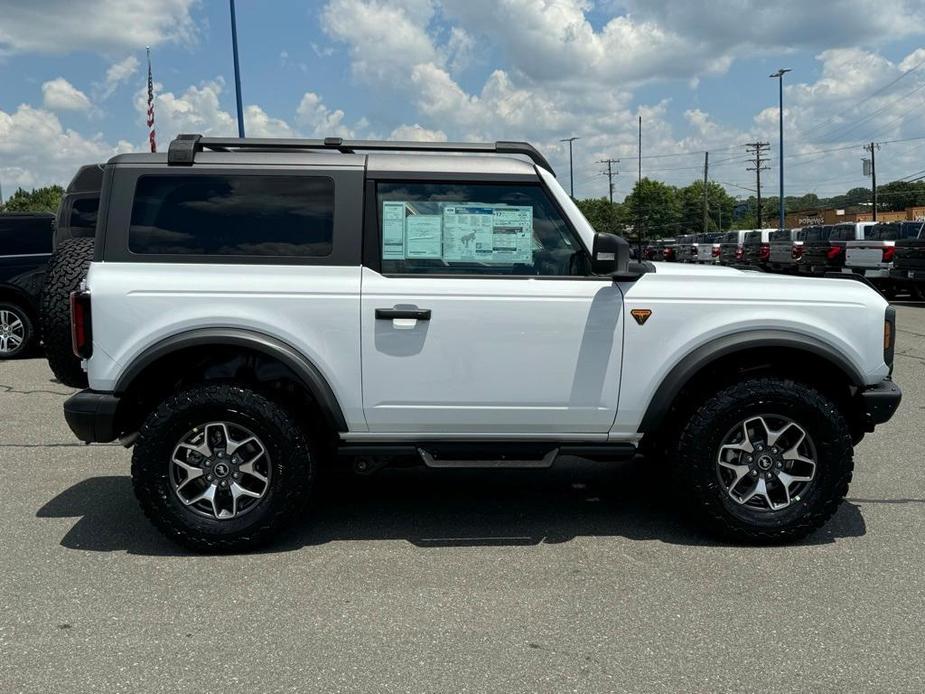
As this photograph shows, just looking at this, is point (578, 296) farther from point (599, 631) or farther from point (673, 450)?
point (599, 631)

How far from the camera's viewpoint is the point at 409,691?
9.45ft

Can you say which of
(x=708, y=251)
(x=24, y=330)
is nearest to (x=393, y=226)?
(x=24, y=330)

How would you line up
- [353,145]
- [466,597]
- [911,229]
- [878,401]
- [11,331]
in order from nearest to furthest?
1. [466,597]
2. [878,401]
3. [353,145]
4. [11,331]
5. [911,229]

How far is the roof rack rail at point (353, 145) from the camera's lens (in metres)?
4.28

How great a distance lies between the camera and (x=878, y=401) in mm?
4160

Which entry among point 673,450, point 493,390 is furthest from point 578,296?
point 673,450

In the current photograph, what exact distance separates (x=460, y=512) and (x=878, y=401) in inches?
91.9

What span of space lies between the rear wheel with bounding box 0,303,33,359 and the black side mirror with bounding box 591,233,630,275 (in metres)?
9.27

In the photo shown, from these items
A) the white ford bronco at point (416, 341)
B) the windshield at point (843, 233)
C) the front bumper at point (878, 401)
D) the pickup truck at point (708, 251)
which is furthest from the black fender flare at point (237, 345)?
the pickup truck at point (708, 251)

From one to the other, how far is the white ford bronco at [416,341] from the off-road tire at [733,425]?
1 centimetres

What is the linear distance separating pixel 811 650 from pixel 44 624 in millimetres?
3089

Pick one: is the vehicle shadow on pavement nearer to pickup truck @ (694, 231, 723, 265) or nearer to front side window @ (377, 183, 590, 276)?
front side window @ (377, 183, 590, 276)

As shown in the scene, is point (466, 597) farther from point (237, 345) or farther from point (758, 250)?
point (758, 250)

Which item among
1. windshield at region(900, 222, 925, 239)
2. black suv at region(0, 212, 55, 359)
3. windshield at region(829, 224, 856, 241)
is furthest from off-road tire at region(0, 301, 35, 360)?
windshield at region(829, 224, 856, 241)
